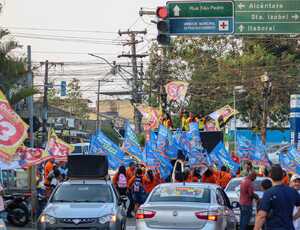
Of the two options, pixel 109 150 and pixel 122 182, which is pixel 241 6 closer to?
pixel 122 182

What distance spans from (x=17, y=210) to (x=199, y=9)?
7.17m

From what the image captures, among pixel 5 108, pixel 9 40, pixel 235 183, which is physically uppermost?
pixel 9 40

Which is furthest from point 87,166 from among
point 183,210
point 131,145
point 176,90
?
point 176,90

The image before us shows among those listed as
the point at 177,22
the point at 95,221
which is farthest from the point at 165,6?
the point at 95,221

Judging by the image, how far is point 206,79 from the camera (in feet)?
199

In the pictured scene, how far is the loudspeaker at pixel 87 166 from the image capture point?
25.4 metres

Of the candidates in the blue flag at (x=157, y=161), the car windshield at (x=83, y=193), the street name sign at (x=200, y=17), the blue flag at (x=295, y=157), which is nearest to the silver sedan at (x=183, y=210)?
the car windshield at (x=83, y=193)

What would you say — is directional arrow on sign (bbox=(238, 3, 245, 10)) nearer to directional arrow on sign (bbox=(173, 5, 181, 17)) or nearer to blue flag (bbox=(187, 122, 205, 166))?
directional arrow on sign (bbox=(173, 5, 181, 17))

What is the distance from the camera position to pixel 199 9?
22.6m

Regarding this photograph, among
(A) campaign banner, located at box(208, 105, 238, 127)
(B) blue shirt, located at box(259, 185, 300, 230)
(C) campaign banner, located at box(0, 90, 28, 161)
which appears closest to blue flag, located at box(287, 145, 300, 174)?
(C) campaign banner, located at box(0, 90, 28, 161)

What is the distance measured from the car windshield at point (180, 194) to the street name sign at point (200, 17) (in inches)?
282

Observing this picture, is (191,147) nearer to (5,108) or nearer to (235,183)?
(235,183)

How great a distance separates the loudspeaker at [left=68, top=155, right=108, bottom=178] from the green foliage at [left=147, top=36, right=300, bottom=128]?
1285 inches

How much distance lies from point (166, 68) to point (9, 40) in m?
37.0
